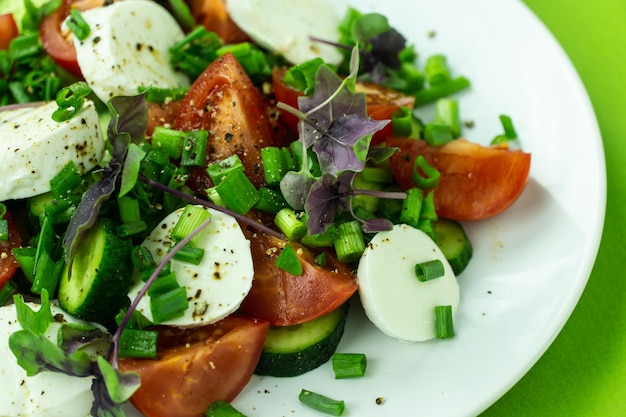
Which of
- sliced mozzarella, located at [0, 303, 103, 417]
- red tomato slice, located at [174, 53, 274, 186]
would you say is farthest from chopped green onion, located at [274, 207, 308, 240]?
sliced mozzarella, located at [0, 303, 103, 417]

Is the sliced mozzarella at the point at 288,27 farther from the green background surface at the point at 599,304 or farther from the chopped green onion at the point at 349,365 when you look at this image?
the chopped green onion at the point at 349,365

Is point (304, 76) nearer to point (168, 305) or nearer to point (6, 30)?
point (168, 305)

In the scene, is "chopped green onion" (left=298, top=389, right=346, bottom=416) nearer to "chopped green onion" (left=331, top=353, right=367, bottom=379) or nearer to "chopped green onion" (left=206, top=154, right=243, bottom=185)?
"chopped green onion" (left=331, top=353, right=367, bottom=379)

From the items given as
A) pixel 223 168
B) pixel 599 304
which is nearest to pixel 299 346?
pixel 223 168

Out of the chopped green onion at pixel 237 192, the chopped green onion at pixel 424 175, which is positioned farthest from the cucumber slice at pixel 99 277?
the chopped green onion at pixel 424 175

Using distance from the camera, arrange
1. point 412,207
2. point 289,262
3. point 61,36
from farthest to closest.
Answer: point 61,36 → point 412,207 → point 289,262

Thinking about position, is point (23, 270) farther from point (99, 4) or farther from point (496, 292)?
point (496, 292)
